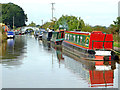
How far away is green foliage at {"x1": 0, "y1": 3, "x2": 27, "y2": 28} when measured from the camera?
152125 mm

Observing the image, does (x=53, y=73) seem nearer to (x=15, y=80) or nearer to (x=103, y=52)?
(x=15, y=80)

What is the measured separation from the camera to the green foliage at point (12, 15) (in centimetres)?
15212

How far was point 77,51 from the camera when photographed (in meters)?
29.3

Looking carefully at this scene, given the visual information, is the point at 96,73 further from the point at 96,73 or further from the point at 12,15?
the point at 12,15

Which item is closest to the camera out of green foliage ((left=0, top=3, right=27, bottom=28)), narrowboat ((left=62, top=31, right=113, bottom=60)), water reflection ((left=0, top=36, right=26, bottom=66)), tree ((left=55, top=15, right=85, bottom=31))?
narrowboat ((left=62, top=31, right=113, bottom=60))

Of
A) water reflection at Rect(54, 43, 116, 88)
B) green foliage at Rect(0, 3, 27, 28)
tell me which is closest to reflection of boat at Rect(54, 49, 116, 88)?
water reflection at Rect(54, 43, 116, 88)

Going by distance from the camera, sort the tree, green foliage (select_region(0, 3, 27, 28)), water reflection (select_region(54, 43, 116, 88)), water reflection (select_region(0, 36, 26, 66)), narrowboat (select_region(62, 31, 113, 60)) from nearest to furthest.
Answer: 1. water reflection (select_region(54, 43, 116, 88))
2. narrowboat (select_region(62, 31, 113, 60))
3. water reflection (select_region(0, 36, 26, 66))
4. the tree
5. green foliage (select_region(0, 3, 27, 28))

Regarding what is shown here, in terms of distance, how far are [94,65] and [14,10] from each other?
450 feet

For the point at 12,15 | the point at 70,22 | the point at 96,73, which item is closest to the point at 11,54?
the point at 96,73

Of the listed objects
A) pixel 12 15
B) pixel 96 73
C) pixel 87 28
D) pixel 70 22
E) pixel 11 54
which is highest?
pixel 12 15

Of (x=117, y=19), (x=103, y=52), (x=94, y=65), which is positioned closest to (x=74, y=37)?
(x=103, y=52)

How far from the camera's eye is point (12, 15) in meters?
154

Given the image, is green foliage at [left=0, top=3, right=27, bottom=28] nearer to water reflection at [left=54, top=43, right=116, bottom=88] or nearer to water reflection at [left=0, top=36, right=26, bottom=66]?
water reflection at [left=0, top=36, right=26, bottom=66]

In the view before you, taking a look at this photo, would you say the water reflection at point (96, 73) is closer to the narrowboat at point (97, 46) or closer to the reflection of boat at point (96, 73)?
the reflection of boat at point (96, 73)
